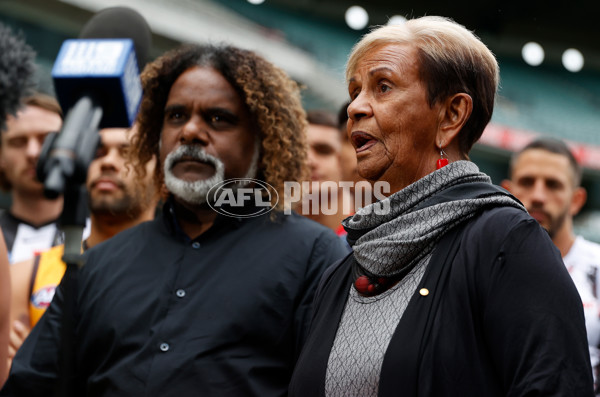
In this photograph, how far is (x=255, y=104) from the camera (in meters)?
2.85

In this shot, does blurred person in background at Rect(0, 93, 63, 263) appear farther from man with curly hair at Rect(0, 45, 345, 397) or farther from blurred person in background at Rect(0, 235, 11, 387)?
blurred person in background at Rect(0, 235, 11, 387)

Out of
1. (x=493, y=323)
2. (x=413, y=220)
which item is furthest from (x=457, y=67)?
(x=493, y=323)

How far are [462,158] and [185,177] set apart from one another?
3.57ft

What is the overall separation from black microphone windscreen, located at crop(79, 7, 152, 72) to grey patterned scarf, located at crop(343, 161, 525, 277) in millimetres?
744

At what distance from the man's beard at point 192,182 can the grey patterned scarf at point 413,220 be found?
828mm

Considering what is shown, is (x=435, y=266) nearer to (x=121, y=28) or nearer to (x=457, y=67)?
(x=457, y=67)

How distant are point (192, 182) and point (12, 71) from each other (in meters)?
0.71

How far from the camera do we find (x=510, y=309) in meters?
1.60

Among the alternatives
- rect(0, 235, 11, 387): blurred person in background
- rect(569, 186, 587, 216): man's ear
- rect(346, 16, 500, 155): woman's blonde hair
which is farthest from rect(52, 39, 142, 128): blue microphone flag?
rect(569, 186, 587, 216): man's ear

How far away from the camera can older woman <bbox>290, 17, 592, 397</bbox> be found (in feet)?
5.18

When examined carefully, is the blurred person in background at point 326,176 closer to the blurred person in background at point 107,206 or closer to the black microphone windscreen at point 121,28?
the blurred person in background at point 107,206

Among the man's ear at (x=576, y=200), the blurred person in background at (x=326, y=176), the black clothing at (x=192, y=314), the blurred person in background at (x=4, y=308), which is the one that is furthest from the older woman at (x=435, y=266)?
the man's ear at (x=576, y=200)

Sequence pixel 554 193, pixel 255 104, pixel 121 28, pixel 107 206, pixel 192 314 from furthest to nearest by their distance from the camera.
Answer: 1. pixel 554 193
2. pixel 107 206
3. pixel 255 104
4. pixel 192 314
5. pixel 121 28

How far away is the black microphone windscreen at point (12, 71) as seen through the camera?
2.53m
